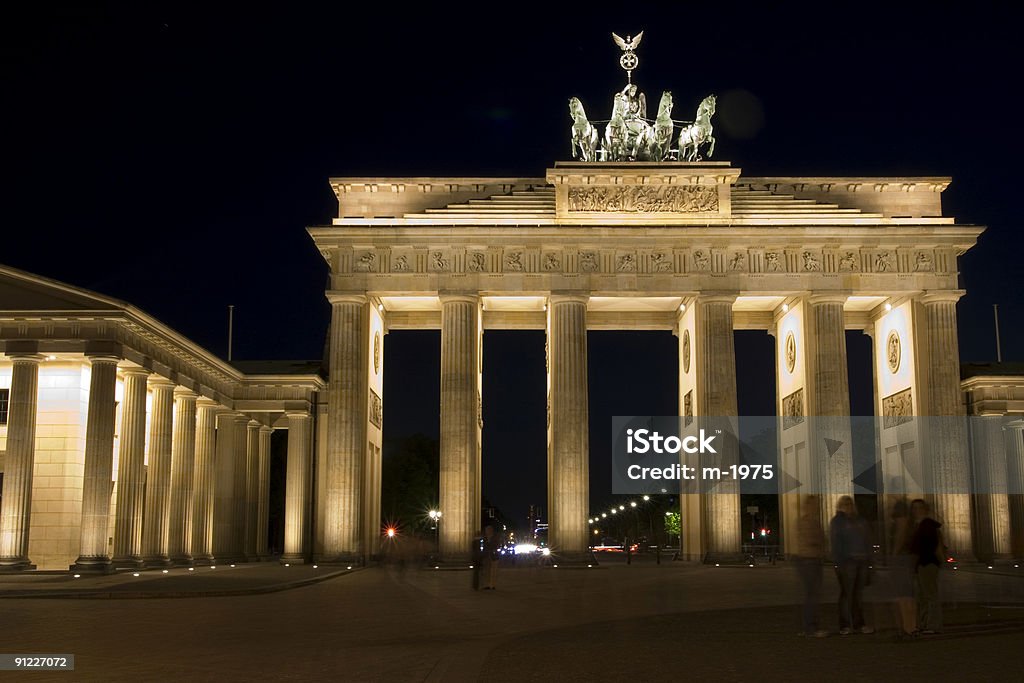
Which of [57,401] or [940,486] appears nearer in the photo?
[57,401]

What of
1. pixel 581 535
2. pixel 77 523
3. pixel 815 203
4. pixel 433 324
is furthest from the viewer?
pixel 433 324

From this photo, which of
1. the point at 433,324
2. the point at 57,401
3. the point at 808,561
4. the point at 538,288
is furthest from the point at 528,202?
the point at 808,561

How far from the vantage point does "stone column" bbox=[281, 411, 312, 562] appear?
5788 cm

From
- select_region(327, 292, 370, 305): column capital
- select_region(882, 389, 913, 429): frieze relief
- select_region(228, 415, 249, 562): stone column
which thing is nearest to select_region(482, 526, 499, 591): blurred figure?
select_region(327, 292, 370, 305): column capital

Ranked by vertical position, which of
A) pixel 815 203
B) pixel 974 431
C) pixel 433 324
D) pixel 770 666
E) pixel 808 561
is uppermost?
pixel 815 203

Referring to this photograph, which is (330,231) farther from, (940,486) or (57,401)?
(940,486)

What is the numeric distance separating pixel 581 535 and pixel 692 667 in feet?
130

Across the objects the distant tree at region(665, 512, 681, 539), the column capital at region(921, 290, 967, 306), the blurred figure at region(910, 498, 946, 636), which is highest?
the column capital at region(921, 290, 967, 306)

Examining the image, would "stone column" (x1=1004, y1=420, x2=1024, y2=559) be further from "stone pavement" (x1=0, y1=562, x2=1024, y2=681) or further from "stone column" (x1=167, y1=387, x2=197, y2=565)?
"stone column" (x1=167, y1=387, x2=197, y2=565)

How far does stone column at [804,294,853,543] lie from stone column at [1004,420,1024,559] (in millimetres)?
Result: 8769

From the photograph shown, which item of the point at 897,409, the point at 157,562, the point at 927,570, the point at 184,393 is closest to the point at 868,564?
the point at 927,570

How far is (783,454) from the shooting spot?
195ft

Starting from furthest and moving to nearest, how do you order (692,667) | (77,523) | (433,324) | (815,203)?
(433,324) < (815,203) < (77,523) < (692,667)

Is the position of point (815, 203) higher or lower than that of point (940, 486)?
higher
